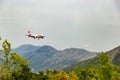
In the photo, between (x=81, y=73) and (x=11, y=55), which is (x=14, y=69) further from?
(x=81, y=73)

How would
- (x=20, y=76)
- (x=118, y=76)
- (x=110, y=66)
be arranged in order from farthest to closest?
(x=118, y=76) → (x=110, y=66) → (x=20, y=76)

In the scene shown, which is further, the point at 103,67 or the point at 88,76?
the point at 88,76

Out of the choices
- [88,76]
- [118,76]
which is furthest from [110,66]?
[118,76]

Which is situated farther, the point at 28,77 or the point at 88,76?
the point at 88,76

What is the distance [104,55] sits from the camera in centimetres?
14275

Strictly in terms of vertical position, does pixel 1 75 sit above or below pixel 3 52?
below

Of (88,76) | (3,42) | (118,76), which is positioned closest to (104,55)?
(88,76)

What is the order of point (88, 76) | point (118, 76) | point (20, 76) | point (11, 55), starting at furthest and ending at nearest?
point (118, 76)
point (88, 76)
point (11, 55)
point (20, 76)

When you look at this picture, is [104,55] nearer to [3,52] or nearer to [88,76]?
[88,76]

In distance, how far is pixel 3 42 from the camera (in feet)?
359

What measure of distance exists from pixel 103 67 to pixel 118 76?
35.0 m

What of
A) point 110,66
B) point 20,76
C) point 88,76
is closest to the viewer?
point 20,76

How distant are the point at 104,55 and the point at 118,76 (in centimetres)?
3256

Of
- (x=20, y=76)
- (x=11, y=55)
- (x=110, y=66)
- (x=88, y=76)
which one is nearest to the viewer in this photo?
(x=20, y=76)
